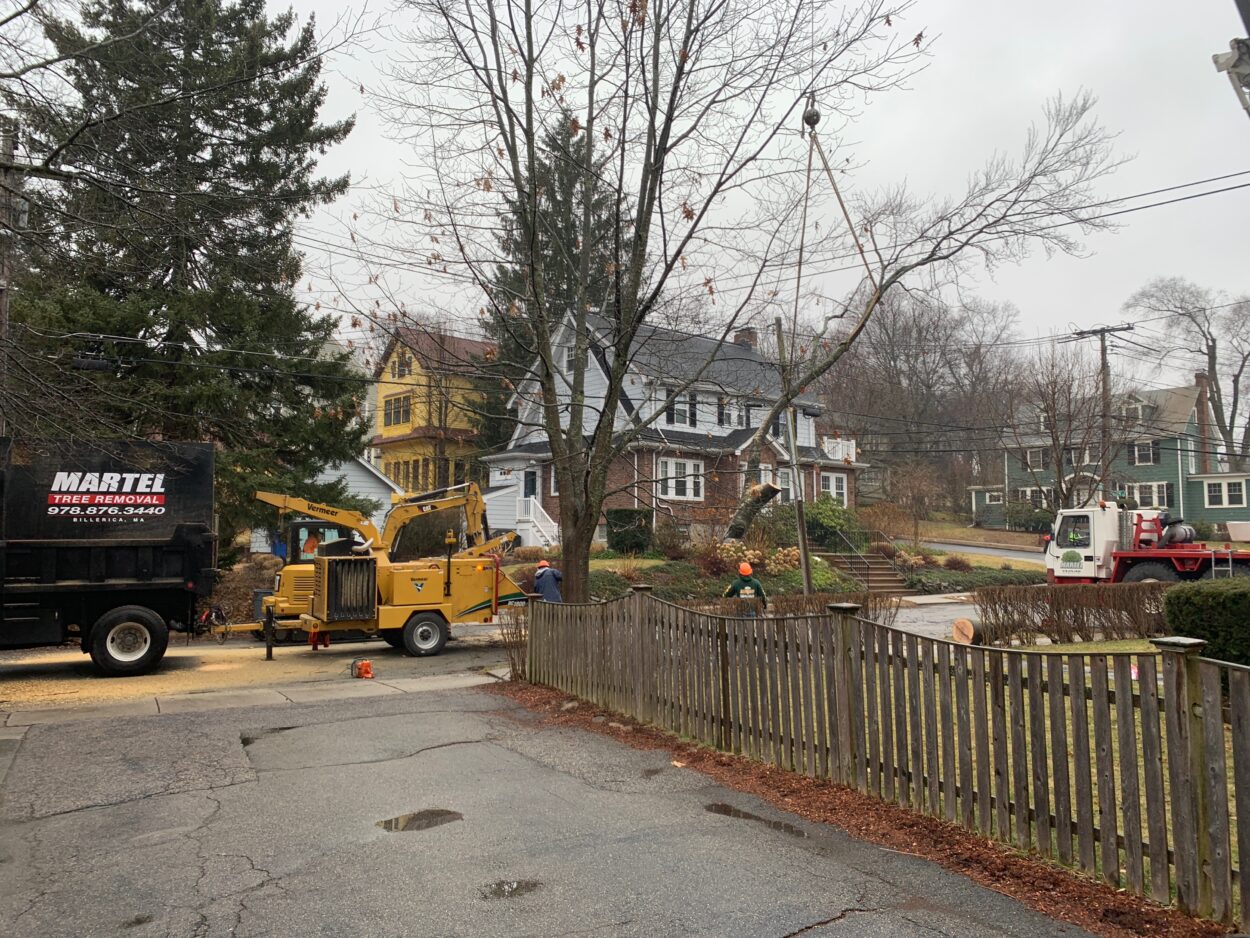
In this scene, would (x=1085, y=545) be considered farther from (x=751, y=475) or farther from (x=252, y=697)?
(x=252, y=697)

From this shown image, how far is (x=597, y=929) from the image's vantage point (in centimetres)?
410

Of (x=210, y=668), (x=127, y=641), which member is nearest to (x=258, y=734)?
(x=127, y=641)

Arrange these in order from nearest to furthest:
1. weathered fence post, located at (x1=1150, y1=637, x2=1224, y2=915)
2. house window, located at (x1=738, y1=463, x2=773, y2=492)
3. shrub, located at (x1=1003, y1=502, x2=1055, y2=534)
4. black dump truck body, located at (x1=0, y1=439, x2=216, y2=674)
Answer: weathered fence post, located at (x1=1150, y1=637, x2=1224, y2=915)
black dump truck body, located at (x1=0, y1=439, x2=216, y2=674)
house window, located at (x1=738, y1=463, x2=773, y2=492)
shrub, located at (x1=1003, y1=502, x2=1055, y2=534)

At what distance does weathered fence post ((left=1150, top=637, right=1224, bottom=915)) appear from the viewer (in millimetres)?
3951

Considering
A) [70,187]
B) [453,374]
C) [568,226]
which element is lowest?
[453,374]

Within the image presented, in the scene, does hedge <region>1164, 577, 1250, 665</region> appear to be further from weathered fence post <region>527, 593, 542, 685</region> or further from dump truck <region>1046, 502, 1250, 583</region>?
dump truck <region>1046, 502, 1250, 583</region>

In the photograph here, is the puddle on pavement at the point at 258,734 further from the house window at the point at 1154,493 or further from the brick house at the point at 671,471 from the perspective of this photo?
the house window at the point at 1154,493

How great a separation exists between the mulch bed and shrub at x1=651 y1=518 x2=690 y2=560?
19.7m

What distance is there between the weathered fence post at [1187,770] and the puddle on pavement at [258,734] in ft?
24.2

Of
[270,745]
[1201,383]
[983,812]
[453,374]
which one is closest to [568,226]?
[453,374]

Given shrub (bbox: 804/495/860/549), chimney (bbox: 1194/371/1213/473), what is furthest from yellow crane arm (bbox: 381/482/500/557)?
chimney (bbox: 1194/371/1213/473)

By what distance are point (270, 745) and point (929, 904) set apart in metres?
6.22

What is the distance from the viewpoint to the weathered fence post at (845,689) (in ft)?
19.9

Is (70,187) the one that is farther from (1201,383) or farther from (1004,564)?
(1201,383)
